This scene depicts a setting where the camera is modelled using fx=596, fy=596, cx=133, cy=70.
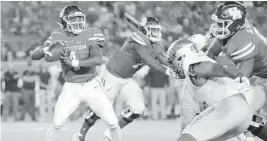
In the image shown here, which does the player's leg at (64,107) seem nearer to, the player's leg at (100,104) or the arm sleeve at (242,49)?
the player's leg at (100,104)

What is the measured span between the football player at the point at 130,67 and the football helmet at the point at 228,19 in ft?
6.54

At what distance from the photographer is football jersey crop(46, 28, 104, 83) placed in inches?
269

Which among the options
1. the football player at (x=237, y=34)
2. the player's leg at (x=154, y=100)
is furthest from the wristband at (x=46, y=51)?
the player's leg at (x=154, y=100)

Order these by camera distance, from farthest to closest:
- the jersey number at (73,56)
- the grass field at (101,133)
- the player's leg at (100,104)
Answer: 1. the grass field at (101,133)
2. the jersey number at (73,56)
3. the player's leg at (100,104)

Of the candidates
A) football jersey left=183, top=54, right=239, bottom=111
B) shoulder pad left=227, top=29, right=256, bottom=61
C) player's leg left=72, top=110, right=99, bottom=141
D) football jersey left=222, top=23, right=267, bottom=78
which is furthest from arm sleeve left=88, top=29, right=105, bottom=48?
football jersey left=183, top=54, right=239, bottom=111

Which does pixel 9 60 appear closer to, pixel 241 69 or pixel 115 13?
pixel 115 13

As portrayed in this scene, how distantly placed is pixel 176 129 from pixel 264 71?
4793 mm

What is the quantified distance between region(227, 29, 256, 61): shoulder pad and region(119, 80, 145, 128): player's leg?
2.14 metres

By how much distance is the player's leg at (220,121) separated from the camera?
192 inches

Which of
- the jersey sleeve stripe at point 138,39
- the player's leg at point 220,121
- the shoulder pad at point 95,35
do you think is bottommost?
the player's leg at point 220,121

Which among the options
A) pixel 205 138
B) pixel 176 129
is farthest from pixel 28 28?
pixel 205 138

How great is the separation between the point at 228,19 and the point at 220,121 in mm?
1299

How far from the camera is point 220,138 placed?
506cm

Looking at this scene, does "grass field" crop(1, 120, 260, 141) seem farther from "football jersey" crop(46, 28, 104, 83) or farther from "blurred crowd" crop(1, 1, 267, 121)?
"football jersey" crop(46, 28, 104, 83)
